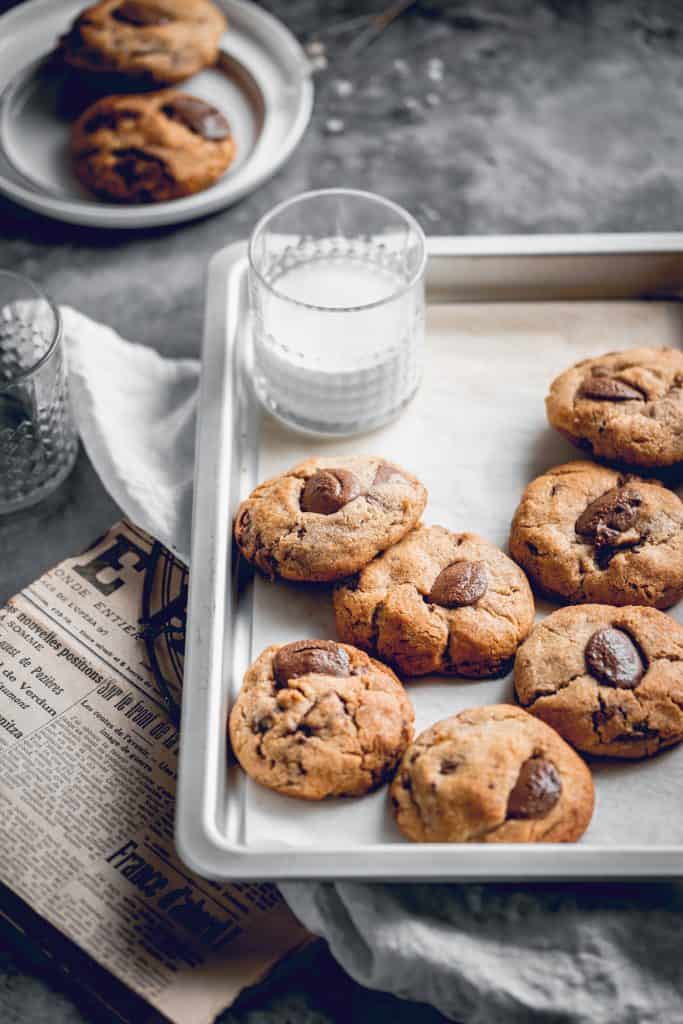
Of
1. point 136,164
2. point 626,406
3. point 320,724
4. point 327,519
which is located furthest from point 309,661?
point 136,164

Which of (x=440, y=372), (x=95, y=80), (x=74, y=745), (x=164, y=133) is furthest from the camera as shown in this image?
(x=95, y=80)

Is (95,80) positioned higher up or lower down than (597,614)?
higher up

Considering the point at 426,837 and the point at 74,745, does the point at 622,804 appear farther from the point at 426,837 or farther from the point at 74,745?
the point at 74,745

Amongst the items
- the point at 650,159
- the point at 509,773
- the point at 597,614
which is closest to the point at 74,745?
the point at 509,773

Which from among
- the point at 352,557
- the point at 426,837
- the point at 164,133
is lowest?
the point at 426,837

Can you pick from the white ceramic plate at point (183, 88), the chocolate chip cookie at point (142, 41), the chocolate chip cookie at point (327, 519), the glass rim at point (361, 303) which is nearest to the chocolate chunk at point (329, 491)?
the chocolate chip cookie at point (327, 519)

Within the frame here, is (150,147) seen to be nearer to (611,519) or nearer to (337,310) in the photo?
(337,310)
